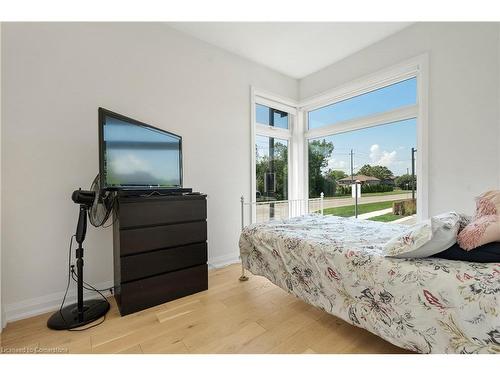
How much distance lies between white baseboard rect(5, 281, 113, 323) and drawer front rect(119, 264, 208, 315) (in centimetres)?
58

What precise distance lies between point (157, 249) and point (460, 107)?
2971 millimetres

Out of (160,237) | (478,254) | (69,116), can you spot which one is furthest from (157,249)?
(478,254)

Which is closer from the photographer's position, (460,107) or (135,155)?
(135,155)

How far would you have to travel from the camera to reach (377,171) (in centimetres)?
296

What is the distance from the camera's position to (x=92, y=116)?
1980 millimetres

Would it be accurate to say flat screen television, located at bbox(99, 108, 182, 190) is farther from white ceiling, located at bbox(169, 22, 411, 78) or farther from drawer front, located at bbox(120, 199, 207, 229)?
white ceiling, located at bbox(169, 22, 411, 78)

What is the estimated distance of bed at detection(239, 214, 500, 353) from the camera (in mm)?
933

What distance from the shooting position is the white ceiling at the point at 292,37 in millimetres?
2428

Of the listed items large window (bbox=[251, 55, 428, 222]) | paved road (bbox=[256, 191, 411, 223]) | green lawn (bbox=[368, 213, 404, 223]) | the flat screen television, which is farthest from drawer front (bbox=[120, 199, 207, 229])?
green lawn (bbox=[368, 213, 404, 223])

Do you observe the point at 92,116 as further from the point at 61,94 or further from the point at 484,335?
the point at 484,335

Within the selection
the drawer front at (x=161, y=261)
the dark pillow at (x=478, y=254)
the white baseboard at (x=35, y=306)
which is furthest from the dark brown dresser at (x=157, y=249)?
the dark pillow at (x=478, y=254)

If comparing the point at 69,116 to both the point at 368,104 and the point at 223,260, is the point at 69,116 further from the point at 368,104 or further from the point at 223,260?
the point at 368,104

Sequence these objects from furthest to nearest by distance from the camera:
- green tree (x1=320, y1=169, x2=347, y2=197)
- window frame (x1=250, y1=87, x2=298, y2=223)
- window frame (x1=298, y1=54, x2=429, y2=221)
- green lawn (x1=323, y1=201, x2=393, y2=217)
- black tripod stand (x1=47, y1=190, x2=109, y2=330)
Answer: green tree (x1=320, y1=169, x2=347, y2=197)
window frame (x1=250, y1=87, x2=298, y2=223)
green lawn (x1=323, y1=201, x2=393, y2=217)
window frame (x1=298, y1=54, x2=429, y2=221)
black tripod stand (x1=47, y1=190, x2=109, y2=330)

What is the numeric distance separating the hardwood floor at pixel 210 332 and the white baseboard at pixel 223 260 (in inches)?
32.1
